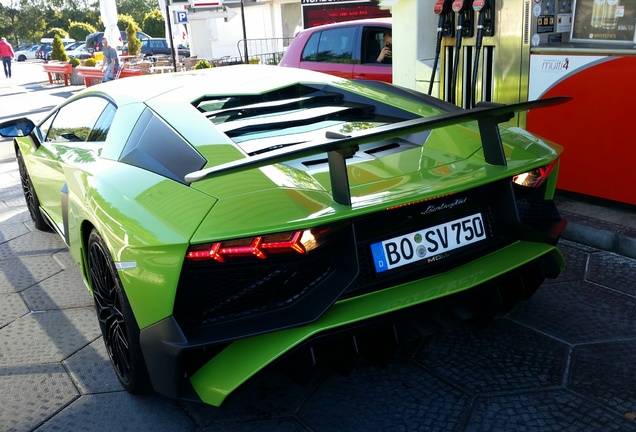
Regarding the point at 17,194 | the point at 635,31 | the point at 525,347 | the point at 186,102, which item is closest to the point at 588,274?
the point at 525,347

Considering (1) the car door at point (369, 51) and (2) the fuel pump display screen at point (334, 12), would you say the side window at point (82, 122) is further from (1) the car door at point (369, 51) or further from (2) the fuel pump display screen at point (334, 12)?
(2) the fuel pump display screen at point (334, 12)

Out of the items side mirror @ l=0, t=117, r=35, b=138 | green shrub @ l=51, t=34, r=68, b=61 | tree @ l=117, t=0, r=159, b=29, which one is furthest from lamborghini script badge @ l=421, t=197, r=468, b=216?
tree @ l=117, t=0, r=159, b=29

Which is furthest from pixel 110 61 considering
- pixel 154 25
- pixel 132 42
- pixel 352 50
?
pixel 154 25

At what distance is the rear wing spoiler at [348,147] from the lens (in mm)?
2091

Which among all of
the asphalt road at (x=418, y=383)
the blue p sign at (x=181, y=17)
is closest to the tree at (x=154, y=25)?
the blue p sign at (x=181, y=17)

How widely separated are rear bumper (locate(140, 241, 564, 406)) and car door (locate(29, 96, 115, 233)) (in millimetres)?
1332

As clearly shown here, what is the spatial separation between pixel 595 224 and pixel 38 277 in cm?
387

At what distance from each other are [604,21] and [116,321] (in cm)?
434

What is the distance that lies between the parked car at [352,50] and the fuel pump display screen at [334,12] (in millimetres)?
10781

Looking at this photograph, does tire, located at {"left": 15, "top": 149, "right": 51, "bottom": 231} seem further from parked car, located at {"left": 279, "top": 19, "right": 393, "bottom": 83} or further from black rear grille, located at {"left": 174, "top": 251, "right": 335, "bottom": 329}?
parked car, located at {"left": 279, "top": 19, "right": 393, "bottom": 83}

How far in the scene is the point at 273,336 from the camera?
7.40ft

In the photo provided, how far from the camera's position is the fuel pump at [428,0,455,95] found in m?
6.02

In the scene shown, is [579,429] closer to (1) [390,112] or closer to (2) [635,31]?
(1) [390,112]

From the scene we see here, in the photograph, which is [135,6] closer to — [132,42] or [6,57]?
[6,57]
